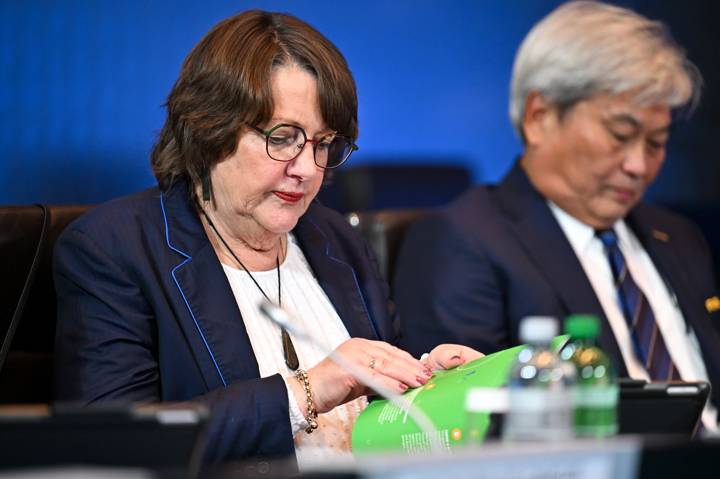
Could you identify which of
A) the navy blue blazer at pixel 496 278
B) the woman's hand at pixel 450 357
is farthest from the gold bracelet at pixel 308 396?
the navy blue blazer at pixel 496 278

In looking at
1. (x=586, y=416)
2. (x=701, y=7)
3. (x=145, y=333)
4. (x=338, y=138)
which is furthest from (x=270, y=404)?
(x=701, y=7)

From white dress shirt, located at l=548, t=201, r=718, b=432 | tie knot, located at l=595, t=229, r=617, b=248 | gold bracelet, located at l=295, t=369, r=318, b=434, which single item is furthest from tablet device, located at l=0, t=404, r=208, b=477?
tie knot, located at l=595, t=229, r=617, b=248

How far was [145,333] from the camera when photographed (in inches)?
73.1

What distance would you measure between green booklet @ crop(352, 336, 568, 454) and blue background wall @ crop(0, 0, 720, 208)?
3.90 ft

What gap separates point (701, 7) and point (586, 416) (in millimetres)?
2821

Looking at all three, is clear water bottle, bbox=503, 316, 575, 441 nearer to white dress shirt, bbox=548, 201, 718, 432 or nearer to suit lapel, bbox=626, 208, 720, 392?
white dress shirt, bbox=548, 201, 718, 432

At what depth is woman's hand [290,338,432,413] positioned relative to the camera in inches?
67.3

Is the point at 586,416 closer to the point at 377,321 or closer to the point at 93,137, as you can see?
the point at 377,321

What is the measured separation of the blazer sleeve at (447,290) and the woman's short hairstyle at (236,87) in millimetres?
552

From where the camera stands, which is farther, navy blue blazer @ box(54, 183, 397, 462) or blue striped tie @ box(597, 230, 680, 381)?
blue striped tie @ box(597, 230, 680, 381)

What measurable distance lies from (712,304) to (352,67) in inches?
49.1

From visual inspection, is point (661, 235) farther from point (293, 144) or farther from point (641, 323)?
point (293, 144)

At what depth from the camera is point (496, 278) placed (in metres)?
2.49

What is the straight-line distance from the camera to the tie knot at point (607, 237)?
266 cm
